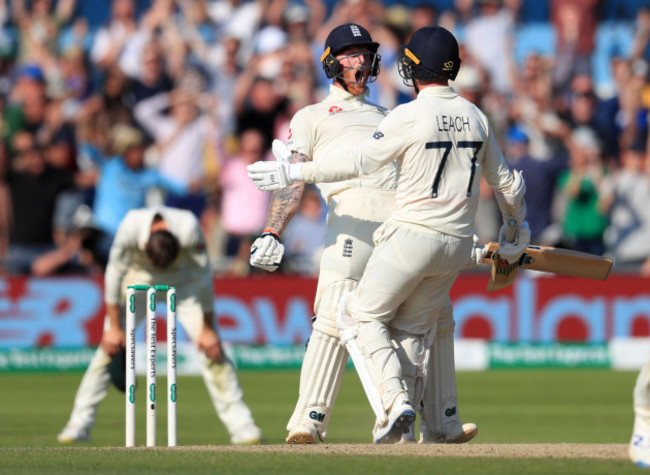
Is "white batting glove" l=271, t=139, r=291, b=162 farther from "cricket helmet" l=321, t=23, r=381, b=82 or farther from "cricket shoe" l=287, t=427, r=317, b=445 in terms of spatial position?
"cricket shoe" l=287, t=427, r=317, b=445

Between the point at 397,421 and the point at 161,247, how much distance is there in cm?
311

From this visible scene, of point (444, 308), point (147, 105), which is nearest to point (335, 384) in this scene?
point (444, 308)

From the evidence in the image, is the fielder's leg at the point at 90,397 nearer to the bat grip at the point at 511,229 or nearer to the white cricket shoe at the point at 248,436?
the white cricket shoe at the point at 248,436

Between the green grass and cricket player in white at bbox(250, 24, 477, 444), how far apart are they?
77 centimetres

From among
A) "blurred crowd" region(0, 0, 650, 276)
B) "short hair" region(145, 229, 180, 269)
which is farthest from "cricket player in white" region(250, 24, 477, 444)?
"blurred crowd" region(0, 0, 650, 276)

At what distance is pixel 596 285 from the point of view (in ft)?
45.1

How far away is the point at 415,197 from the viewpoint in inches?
243

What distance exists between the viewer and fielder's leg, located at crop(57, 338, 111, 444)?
8734 millimetres

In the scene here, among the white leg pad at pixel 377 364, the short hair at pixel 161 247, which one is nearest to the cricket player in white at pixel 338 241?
the white leg pad at pixel 377 364

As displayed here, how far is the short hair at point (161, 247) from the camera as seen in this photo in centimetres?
868

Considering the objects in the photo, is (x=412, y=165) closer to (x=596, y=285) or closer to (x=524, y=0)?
(x=596, y=285)

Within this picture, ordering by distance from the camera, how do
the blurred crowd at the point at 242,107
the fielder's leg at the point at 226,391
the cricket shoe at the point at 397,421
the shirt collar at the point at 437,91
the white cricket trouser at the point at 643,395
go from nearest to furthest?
the white cricket trouser at the point at 643,395, the cricket shoe at the point at 397,421, the shirt collar at the point at 437,91, the fielder's leg at the point at 226,391, the blurred crowd at the point at 242,107

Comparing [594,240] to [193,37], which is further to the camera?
[193,37]

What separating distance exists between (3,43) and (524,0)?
6.23 m
